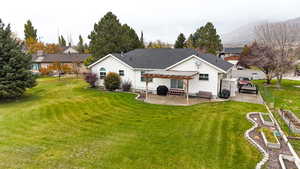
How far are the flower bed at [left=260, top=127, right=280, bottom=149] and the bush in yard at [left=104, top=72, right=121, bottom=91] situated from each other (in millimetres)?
14886

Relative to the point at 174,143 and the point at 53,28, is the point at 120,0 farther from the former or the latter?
the point at 53,28

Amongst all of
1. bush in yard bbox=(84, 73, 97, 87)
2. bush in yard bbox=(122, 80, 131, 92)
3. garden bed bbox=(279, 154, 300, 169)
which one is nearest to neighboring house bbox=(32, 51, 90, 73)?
bush in yard bbox=(84, 73, 97, 87)

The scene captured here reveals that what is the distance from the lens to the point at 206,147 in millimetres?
7527

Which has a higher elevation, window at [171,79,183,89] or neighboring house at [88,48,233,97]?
neighboring house at [88,48,233,97]

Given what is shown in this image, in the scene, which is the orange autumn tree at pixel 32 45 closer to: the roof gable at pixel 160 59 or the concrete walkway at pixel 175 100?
the roof gable at pixel 160 59

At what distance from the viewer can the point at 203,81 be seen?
16.8 m

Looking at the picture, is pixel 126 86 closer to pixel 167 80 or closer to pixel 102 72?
pixel 102 72

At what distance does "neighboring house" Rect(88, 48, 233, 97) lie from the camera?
16.3 m

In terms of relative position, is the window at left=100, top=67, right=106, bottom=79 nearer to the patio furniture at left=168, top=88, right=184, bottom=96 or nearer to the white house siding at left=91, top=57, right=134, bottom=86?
the white house siding at left=91, top=57, right=134, bottom=86

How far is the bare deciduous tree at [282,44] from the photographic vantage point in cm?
2169

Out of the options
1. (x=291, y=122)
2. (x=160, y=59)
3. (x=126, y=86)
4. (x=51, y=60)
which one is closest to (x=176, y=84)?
(x=160, y=59)

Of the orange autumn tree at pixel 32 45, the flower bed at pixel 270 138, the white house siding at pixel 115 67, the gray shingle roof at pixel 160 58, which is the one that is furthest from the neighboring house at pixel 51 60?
the flower bed at pixel 270 138

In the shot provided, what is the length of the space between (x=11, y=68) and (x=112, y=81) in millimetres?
9214

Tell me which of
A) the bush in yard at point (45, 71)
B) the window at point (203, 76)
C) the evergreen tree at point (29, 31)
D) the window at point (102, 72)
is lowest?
the window at point (203, 76)
